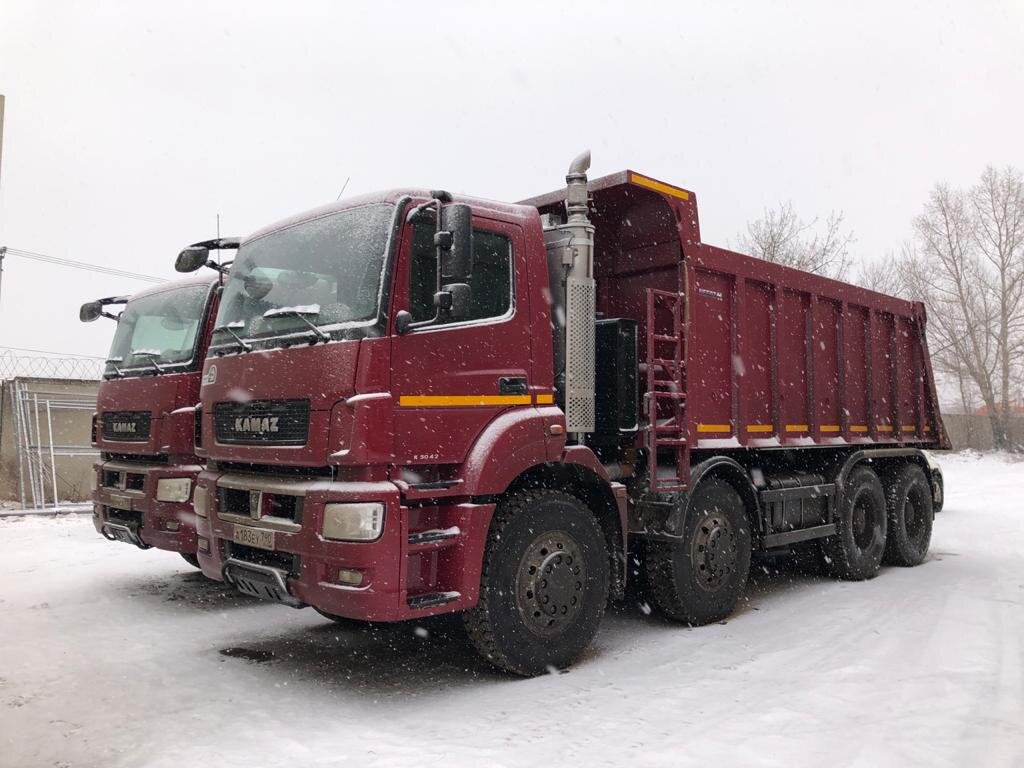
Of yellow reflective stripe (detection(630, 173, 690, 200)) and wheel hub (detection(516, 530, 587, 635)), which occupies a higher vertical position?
yellow reflective stripe (detection(630, 173, 690, 200))

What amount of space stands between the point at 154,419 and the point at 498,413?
3905mm

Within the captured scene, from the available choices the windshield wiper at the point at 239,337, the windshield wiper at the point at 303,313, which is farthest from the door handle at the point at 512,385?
the windshield wiper at the point at 239,337

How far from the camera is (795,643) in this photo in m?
5.81

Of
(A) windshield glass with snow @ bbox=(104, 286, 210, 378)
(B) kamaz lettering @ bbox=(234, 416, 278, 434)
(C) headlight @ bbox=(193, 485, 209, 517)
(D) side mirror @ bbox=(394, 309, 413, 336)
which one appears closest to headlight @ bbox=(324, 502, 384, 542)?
(B) kamaz lettering @ bbox=(234, 416, 278, 434)

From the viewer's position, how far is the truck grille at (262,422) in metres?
4.54

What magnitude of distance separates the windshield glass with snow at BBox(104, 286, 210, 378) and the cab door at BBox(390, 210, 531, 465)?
3631 millimetres

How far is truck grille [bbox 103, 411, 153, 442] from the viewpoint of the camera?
24.0ft

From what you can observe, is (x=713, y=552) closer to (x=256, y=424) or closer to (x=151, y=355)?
(x=256, y=424)

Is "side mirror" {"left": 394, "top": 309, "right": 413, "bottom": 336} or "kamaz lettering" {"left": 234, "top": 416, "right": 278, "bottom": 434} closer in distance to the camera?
"side mirror" {"left": 394, "top": 309, "right": 413, "bottom": 336}

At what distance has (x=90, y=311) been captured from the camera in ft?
27.5

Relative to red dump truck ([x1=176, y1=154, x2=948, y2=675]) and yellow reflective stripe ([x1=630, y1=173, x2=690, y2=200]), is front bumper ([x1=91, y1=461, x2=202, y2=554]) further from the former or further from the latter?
yellow reflective stripe ([x1=630, y1=173, x2=690, y2=200])

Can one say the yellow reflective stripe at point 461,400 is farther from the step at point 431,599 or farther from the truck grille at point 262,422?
the step at point 431,599

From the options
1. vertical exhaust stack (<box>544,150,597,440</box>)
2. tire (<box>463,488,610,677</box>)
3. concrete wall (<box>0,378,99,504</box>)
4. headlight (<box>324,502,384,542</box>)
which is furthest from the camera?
concrete wall (<box>0,378,99,504</box>)

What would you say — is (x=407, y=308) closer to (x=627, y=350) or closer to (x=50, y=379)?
(x=627, y=350)
